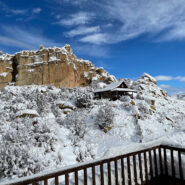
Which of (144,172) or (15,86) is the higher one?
(15,86)

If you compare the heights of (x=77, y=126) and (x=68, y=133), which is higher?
(x=77, y=126)

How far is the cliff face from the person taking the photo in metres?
46.8

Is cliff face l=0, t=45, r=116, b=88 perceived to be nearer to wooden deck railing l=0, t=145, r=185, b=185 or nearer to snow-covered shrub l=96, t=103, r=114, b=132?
snow-covered shrub l=96, t=103, r=114, b=132

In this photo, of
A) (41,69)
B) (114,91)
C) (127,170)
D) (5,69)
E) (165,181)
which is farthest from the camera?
(5,69)

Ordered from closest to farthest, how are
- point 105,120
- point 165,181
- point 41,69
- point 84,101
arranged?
point 165,181 → point 105,120 → point 84,101 → point 41,69

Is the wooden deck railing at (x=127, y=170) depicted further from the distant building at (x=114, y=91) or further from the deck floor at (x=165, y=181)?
the distant building at (x=114, y=91)

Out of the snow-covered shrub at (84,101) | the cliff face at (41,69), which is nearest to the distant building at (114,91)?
the snow-covered shrub at (84,101)

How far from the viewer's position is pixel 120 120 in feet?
57.1

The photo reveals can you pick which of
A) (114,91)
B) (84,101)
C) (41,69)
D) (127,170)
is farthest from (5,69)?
(127,170)

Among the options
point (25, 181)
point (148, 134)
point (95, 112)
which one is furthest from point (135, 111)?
point (25, 181)

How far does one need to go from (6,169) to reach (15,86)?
1692 inches

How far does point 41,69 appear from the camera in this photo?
47.8 meters

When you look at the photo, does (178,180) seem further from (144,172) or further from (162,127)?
(162,127)

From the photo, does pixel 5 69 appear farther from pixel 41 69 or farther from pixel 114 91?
pixel 114 91
